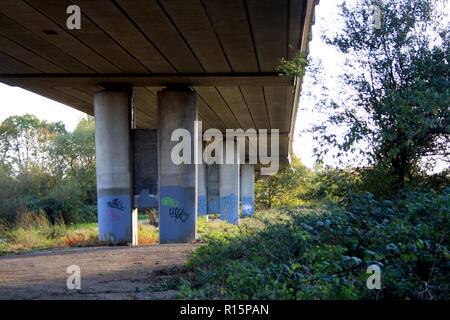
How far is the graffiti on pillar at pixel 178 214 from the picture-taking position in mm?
16594

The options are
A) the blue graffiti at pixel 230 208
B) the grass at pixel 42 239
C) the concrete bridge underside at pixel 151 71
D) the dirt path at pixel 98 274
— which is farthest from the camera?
the blue graffiti at pixel 230 208

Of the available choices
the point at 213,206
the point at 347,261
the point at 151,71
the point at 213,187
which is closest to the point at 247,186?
the point at 213,187

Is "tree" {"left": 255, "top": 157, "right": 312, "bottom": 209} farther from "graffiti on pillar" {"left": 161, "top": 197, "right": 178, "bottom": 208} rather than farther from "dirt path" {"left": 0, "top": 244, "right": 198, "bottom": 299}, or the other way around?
"dirt path" {"left": 0, "top": 244, "right": 198, "bottom": 299}

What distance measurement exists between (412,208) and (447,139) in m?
4.44

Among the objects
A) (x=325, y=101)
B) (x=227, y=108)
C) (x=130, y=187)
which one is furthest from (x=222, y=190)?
(x=325, y=101)

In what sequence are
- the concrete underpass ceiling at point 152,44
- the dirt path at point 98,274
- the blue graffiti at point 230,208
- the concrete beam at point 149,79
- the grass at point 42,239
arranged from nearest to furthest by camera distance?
the dirt path at point 98,274, the concrete underpass ceiling at point 152,44, the grass at point 42,239, the concrete beam at point 149,79, the blue graffiti at point 230,208

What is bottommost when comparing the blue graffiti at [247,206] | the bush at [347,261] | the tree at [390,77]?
the blue graffiti at [247,206]

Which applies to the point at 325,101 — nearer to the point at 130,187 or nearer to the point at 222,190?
the point at 130,187

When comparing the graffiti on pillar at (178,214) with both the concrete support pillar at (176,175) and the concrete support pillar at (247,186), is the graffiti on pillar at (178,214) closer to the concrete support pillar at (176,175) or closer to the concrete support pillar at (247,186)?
the concrete support pillar at (176,175)

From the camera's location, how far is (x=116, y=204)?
54.7ft

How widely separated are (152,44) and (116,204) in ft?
19.9

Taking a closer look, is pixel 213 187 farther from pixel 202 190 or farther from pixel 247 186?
pixel 247 186

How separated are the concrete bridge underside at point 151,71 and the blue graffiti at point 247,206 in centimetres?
1963

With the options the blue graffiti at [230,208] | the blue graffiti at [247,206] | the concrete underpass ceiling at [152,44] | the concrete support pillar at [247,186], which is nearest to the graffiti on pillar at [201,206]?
the blue graffiti at [230,208]
